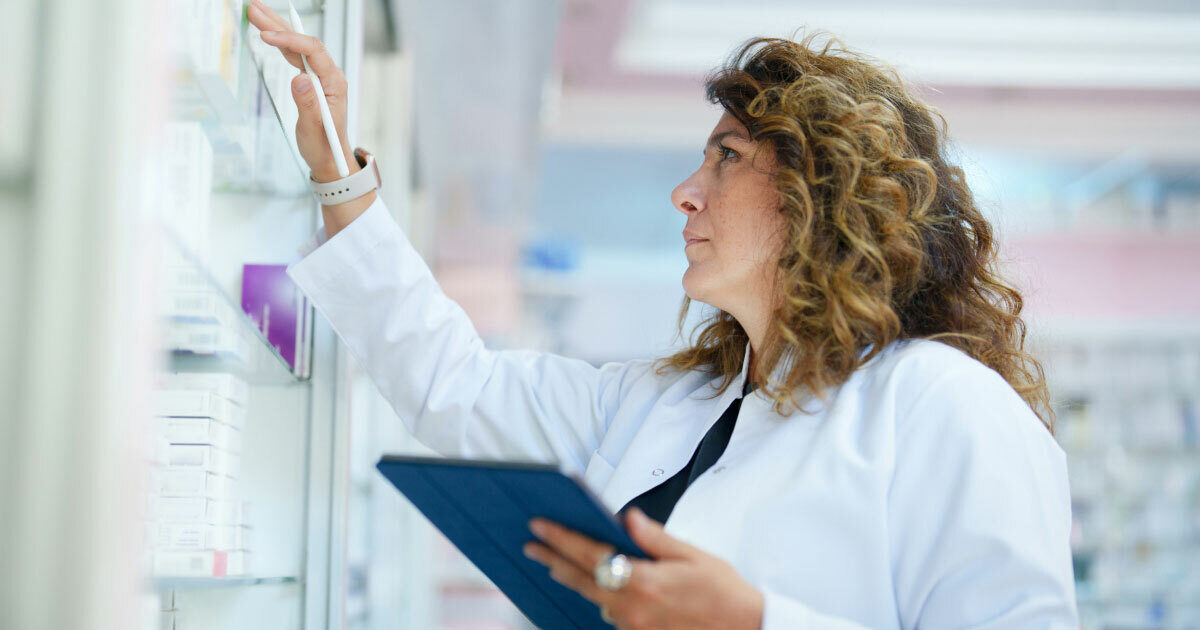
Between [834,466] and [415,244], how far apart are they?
2.29m

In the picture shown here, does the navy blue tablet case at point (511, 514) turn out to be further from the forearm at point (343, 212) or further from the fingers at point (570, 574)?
the forearm at point (343, 212)

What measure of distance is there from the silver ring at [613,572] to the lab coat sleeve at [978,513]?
353mm

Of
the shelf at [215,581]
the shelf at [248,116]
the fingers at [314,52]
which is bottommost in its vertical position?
the shelf at [215,581]

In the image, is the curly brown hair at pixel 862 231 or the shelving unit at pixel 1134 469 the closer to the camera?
the curly brown hair at pixel 862 231

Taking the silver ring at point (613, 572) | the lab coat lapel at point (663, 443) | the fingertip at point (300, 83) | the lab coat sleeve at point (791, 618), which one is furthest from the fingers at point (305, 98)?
the lab coat sleeve at point (791, 618)

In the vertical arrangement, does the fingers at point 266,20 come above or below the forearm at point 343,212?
above

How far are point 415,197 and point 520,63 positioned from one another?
24.5 inches

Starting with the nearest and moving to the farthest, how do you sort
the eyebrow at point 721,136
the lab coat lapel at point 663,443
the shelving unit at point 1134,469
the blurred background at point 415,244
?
the blurred background at point 415,244 → the lab coat lapel at point 663,443 → the eyebrow at point 721,136 → the shelving unit at point 1134,469

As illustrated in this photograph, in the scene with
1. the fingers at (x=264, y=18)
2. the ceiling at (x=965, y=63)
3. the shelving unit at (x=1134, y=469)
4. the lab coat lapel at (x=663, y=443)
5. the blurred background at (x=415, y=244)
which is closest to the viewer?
the blurred background at (x=415, y=244)

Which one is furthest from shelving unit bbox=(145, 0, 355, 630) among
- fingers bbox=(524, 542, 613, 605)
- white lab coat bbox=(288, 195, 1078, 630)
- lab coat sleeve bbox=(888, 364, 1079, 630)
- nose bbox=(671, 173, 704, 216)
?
lab coat sleeve bbox=(888, 364, 1079, 630)

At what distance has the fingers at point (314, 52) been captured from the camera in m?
1.20

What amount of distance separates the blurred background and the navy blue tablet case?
0.25 m

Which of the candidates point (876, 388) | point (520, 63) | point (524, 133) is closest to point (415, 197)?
point (520, 63)

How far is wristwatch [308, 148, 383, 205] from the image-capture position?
1.34m
